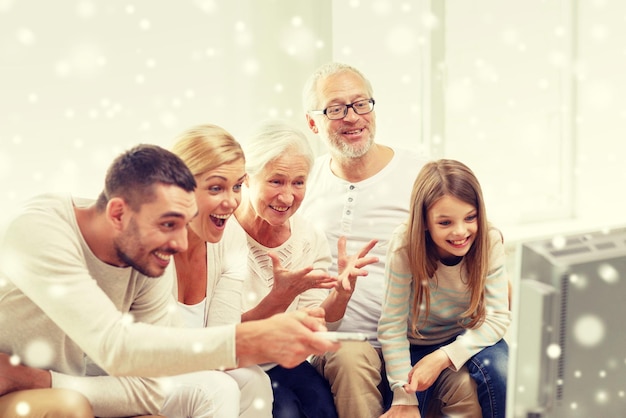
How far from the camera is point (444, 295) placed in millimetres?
1757

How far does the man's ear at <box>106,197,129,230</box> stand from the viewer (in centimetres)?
128

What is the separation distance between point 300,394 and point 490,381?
44 centimetres

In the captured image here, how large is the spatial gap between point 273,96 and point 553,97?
5.29 ft

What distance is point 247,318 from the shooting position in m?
1.68

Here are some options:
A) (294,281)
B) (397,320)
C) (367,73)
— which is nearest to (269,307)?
(294,281)

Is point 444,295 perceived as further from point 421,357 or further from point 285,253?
point 285,253

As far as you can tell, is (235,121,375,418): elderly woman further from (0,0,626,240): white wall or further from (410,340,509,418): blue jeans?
(0,0,626,240): white wall

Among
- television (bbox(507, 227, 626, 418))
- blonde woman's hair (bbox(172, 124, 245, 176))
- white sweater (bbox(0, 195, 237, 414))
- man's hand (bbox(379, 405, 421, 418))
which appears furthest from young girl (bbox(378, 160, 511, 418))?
television (bbox(507, 227, 626, 418))

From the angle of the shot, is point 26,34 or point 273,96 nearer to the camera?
point 26,34

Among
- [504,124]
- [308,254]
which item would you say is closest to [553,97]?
[504,124]

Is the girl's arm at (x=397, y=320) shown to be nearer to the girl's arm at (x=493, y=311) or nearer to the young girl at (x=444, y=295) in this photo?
the young girl at (x=444, y=295)

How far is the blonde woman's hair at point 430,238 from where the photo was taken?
1691 mm

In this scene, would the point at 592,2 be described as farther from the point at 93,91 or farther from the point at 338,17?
the point at 93,91

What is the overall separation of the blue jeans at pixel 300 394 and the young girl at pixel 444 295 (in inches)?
6.3
